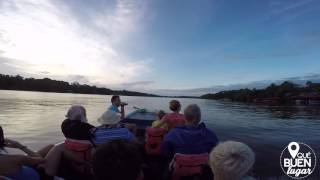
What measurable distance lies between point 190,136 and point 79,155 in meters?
2.05

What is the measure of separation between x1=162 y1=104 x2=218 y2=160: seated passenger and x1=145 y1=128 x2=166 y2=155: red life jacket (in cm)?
211

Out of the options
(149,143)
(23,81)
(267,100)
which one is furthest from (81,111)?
(23,81)

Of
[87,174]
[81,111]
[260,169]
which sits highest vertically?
[81,111]

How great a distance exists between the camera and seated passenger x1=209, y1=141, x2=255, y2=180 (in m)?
2.80

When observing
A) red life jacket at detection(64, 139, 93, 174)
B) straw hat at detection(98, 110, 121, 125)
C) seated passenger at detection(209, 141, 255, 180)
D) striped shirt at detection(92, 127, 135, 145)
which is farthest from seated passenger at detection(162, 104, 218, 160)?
→ seated passenger at detection(209, 141, 255, 180)

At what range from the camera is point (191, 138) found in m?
5.38

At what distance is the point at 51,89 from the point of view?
14688cm

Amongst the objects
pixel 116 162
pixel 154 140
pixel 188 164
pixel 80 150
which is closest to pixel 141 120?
pixel 154 140

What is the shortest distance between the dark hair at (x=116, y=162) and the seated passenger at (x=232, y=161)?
89cm

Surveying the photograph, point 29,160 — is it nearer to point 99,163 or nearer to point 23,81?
point 99,163

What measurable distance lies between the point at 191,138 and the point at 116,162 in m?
3.33

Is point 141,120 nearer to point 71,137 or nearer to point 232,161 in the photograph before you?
point 71,137

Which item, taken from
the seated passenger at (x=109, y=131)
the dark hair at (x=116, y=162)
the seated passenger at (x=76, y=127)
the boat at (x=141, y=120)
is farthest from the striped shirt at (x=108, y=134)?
the boat at (x=141, y=120)

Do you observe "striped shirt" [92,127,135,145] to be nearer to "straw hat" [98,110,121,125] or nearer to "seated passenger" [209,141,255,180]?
"straw hat" [98,110,121,125]
